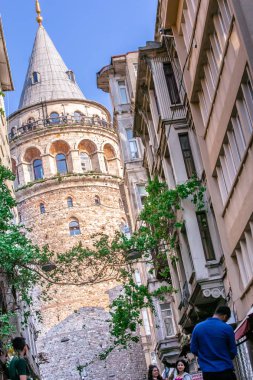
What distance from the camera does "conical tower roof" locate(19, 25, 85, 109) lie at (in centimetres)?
7269

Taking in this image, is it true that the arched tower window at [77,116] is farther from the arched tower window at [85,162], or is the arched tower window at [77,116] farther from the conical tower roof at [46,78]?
the arched tower window at [85,162]

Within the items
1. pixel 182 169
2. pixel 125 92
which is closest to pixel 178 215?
pixel 182 169

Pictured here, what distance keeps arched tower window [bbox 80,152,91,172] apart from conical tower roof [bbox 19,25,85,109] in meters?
Answer: 6.23

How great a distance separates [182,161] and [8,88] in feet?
55.0

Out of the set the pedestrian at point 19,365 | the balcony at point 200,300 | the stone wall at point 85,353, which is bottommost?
the pedestrian at point 19,365

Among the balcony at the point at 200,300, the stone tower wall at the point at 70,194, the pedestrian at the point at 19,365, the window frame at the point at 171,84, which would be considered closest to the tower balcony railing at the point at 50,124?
the stone tower wall at the point at 70,194

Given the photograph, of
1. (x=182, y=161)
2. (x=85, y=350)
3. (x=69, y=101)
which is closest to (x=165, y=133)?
(x=182, y=161)

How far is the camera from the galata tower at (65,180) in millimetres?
56656

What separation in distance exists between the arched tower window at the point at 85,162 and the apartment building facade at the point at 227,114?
4972 cm

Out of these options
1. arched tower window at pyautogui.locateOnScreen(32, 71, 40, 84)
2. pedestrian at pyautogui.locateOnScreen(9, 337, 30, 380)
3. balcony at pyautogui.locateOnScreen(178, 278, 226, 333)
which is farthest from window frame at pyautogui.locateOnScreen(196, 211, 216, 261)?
arched tower window at pyautogui.locateOnScreen(32, 71, 40, 84)

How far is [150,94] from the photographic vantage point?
963 inches

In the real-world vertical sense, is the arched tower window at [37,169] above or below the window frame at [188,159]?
above

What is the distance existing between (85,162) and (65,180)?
4493 millimetres

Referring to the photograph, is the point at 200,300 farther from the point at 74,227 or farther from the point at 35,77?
the point at 35,77
